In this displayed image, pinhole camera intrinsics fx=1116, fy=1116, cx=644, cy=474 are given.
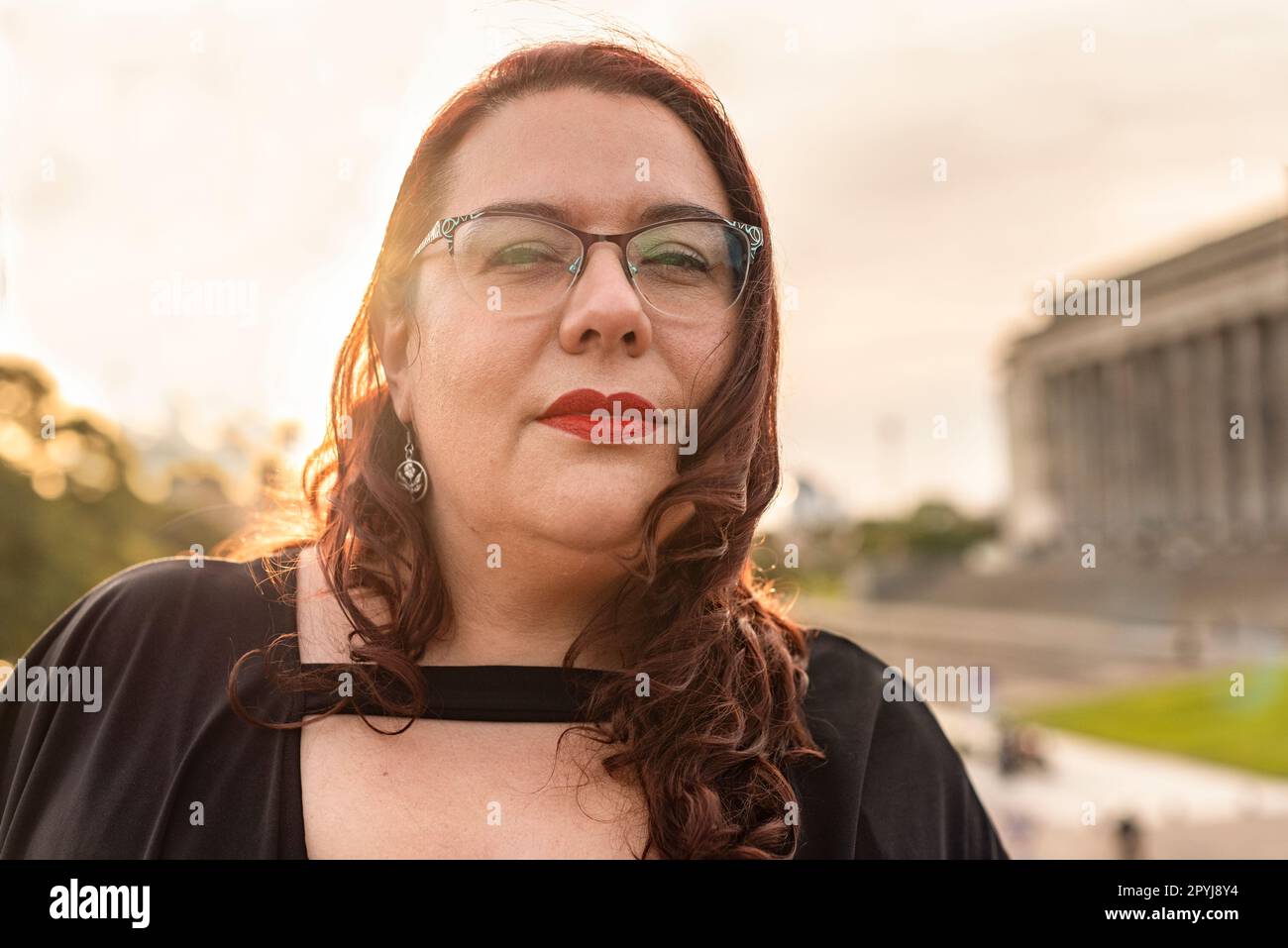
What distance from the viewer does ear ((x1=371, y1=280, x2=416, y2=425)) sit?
2.37 metres

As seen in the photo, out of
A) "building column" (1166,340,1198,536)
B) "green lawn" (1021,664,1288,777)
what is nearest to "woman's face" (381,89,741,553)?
"green lawn" (1021,664,1288,777)

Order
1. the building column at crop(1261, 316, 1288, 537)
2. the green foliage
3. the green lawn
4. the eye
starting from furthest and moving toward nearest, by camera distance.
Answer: the building column at crop(1261, 316, 1288, 537)
the green lawn
the green foliage
the eye

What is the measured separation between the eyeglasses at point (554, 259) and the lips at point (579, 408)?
0.60 ft

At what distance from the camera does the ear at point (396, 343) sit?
7.79 ft

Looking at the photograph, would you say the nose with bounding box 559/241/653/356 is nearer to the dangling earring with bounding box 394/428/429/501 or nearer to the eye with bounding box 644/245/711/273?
the eye with bounding box 644/245/711/273

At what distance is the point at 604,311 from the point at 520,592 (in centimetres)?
65

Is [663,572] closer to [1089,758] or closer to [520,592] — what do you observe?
[520,592]

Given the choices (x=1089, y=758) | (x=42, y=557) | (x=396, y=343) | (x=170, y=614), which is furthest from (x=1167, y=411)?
(x=170, y=614)

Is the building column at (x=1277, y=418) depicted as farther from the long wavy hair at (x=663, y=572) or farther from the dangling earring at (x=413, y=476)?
the dangling earring at (x=413, y=476)

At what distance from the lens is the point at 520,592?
2.37 m

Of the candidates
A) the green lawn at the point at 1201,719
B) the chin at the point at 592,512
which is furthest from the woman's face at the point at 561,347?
the green lawn at the point at 1201,719
